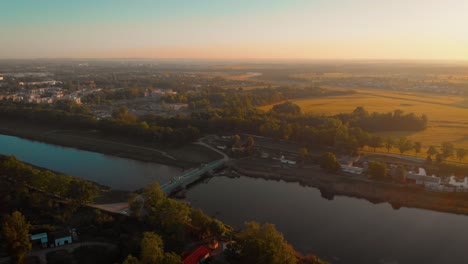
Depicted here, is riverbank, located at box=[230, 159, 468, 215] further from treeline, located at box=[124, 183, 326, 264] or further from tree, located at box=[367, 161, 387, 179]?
treeline, located at box=[124, 183, 326, 264]

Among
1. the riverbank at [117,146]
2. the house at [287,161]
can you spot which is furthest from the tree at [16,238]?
the house at [287,161]

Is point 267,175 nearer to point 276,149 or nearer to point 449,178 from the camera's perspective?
point 276,149

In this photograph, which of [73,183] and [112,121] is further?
[112,121]

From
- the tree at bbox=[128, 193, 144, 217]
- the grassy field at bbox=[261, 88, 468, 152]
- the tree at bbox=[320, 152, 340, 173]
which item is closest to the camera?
the tree at bbox=[128, 193, 144, 217]

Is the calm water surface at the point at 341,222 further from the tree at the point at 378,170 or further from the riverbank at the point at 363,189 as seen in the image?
the tree at the point at 378,170

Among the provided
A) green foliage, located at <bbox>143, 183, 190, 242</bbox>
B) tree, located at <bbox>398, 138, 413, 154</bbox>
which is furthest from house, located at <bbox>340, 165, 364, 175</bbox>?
green foliage, located at <bbox>143, 183, 190, 242</bbox>

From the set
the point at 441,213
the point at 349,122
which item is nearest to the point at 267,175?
the point at 441,213
